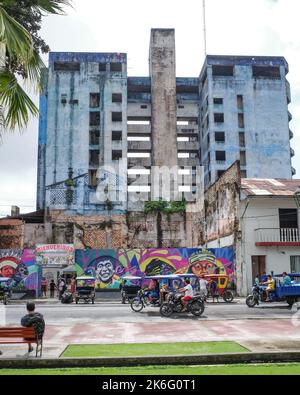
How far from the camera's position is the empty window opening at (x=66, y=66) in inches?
2279

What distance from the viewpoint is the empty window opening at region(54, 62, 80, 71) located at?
5788 cm

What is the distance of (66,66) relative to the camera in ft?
192

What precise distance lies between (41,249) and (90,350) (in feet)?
87.5

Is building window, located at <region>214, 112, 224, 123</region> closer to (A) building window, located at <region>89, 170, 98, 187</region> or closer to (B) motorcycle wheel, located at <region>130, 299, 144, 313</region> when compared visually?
(A) building window, located at <region>89, 170, 98, 187</region>

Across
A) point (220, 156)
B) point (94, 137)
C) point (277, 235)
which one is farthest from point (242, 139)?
point (277, 235)

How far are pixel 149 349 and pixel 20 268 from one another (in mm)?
26735

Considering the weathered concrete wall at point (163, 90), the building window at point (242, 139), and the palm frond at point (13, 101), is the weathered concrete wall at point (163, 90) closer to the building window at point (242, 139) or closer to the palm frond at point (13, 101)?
the building window at point (242, 139)

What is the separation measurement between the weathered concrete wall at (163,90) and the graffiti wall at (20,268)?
1070 inches

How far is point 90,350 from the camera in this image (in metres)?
10.6

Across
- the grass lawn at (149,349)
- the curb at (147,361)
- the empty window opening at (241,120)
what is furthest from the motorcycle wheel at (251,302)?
the empty window opening at (241,120)

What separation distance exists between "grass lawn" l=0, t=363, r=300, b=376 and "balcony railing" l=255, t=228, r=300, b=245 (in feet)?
77.7

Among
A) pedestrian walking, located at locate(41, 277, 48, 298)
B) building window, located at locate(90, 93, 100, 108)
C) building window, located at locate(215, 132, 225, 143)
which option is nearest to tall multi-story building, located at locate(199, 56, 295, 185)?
building window, located at locate(215, 132, 225, 143)

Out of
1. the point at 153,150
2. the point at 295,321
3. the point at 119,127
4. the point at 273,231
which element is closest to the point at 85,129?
the point at 119,127

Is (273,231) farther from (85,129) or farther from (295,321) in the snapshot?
(85,129)
